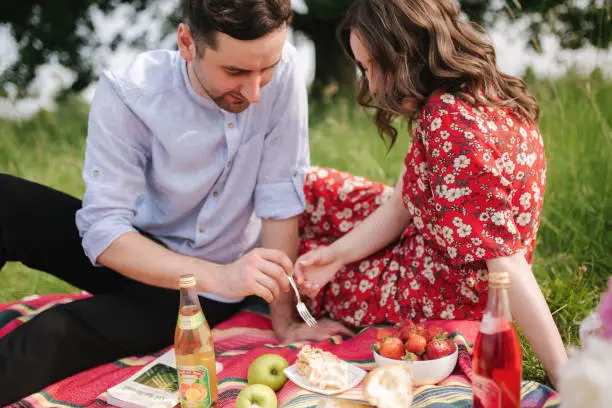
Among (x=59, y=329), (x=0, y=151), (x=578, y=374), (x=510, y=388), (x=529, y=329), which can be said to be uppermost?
(x=578, y=374)

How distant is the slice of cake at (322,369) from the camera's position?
6.58ft

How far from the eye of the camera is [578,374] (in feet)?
3.77

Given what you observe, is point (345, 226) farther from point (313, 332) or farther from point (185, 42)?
point (185, 42)

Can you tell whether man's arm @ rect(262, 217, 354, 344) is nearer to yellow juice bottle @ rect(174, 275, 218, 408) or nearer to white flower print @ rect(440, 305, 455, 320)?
white flower print @ rect(440, 305, 455, 320)

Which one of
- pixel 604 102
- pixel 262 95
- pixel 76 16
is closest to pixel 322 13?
pixel 76 16

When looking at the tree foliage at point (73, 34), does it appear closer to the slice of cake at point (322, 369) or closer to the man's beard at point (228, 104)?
the man's beard at point (228, 104)

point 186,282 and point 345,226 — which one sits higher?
point 186,282

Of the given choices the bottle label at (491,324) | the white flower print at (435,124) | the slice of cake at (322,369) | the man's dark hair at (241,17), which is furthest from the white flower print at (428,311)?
the man's dark hair at (241,17)

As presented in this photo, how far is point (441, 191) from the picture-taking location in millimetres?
1997

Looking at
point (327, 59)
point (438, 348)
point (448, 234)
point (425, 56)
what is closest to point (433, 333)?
point (438, 348)

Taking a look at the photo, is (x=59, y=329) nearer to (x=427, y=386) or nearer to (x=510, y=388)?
(x=427, y=386)

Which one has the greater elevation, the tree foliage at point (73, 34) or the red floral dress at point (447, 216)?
the red floral dress at point (447, 216)

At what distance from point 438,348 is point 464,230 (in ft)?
1.32

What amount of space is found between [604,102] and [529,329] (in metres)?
2.56
